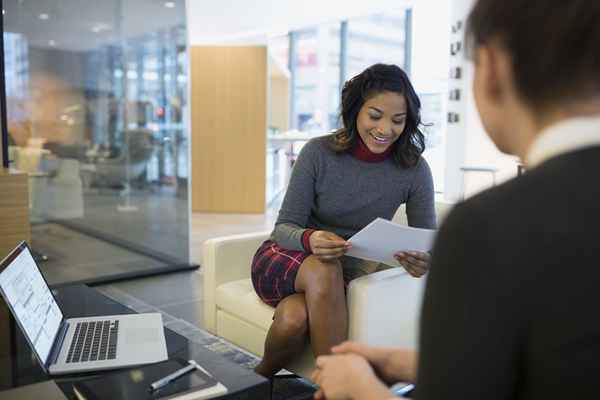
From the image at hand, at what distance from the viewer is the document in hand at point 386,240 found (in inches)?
64.3

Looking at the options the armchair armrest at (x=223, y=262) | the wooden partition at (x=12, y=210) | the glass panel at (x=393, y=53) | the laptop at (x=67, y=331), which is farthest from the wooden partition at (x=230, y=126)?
the laptop at (x=67, y=331)

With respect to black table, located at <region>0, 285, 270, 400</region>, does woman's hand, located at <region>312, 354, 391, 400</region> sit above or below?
above

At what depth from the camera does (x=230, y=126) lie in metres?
7.00

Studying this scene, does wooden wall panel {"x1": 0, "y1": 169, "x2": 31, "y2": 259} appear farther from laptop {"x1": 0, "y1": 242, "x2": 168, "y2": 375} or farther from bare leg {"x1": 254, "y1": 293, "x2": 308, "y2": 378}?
bare leg {"x1": 254, "y1": 293, "x2": 308, "y2": 378}

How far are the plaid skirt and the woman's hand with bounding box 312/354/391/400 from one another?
102 cm

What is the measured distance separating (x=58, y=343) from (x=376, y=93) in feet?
4.19

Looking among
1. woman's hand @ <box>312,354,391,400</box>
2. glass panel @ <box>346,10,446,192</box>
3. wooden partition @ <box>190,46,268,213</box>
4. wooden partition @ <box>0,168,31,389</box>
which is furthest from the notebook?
glass panel @ <box>346,10,446,192</box>

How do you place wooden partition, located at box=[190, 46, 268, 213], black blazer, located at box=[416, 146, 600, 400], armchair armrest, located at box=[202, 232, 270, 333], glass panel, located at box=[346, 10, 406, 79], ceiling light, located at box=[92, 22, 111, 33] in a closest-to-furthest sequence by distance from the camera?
1. black blazer, located at box=[416, 146, 600, 400]
2. armchair armrest, located at box=[202, 232, 270, 333]
3. ceiling light, located at box=[92, 22, 111, 33]
4. wooden partition, located at box=[190, 46, 268, 213]
5. glass panel, located at box=[346, 10, 406, 79]

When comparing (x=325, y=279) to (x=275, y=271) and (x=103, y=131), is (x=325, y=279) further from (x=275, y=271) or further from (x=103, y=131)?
(x=103, y=131)

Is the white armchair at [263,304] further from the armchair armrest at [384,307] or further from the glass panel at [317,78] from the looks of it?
the glass panel at [317,78]

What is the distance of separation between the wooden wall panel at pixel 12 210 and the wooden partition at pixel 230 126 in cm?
405

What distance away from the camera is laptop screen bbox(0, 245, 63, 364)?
1.33 metres

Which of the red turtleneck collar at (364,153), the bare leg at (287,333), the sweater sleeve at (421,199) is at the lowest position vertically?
the bare leg at (287,333)

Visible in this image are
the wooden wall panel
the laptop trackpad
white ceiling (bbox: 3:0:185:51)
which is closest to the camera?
the laptop trackpad
